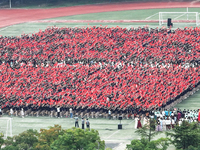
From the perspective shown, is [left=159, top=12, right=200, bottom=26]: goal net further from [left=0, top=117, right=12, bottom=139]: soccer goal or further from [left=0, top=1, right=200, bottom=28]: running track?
[left=0, top=117, right=12, bottom=139]: soccer goal

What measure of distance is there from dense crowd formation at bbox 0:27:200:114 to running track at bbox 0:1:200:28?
60.4ft

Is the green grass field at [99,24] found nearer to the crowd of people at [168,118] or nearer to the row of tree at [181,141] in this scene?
the crowd of people at [168,118]

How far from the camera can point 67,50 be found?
5906 centimetres

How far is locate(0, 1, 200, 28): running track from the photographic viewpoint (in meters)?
82.4

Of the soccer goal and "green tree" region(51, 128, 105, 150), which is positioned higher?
"green tree" region(51, 128, 105, 150)

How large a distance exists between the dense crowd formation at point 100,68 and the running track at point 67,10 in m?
18.4

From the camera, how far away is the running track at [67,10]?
82.4 m

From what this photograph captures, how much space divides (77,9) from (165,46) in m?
31.8

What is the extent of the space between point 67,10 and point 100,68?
3447 cm

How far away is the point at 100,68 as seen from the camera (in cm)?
5341

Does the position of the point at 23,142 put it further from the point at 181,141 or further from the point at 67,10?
the point at 67,10

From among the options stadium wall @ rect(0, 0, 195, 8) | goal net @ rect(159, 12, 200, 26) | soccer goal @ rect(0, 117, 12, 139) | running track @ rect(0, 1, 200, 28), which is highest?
stadium wall @ rect(0, 0, 195, 8)

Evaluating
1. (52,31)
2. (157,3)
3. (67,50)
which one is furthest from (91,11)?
(67,50)

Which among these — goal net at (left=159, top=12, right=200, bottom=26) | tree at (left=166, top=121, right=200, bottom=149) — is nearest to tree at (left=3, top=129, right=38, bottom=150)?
tree at (left=166, top=121, right=200, bottom=149)
